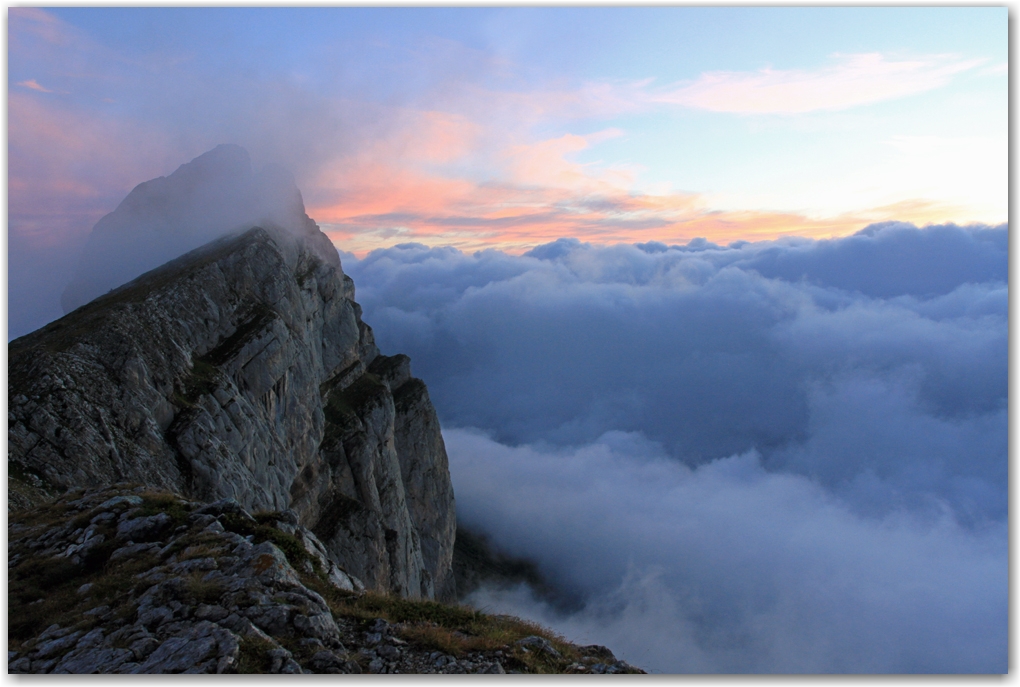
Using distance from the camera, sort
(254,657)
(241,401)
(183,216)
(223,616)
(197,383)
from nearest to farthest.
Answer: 1. (254,657)
2. (223,616)
3. (197,383)
4. (241,401)
5. (183,216)

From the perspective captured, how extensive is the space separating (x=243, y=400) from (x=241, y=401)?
0.61 metres

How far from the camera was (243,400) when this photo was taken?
48.4 metres

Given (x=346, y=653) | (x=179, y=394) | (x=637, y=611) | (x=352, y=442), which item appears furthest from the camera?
(x=637, y=611)

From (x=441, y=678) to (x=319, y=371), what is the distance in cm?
6703

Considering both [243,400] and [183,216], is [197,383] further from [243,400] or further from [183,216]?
[183,216]

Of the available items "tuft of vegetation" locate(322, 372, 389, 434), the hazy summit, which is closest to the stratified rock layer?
"tuft of vegetation" locate(322, 372, 389, 434)

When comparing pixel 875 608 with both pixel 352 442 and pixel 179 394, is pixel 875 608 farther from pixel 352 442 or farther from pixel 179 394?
pixel 179 394

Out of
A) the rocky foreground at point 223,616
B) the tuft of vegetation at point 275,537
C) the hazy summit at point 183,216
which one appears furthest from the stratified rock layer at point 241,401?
the tuft of vegetation at point 275,537

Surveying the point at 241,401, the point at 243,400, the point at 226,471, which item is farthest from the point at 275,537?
the point at 243,400

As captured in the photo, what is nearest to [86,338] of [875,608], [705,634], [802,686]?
[802,686]

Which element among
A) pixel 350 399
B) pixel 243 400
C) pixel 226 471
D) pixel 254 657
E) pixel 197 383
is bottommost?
pixel 350 399

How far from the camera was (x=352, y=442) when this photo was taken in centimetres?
7206

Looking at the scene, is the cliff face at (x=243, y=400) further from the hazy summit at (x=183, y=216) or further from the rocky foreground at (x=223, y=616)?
the rocky foreground at (x=223, y=616)

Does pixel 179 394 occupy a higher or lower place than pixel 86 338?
lower
